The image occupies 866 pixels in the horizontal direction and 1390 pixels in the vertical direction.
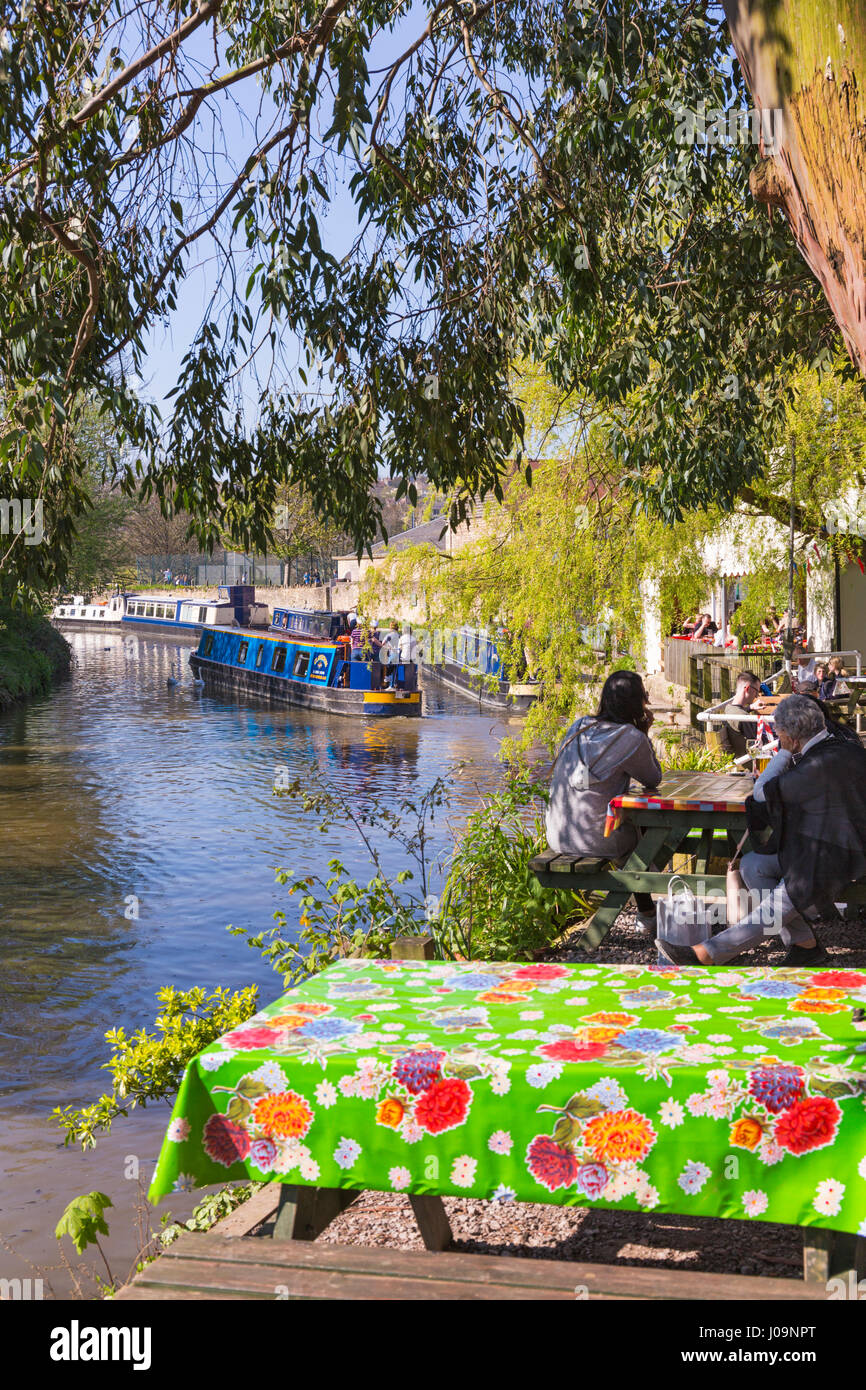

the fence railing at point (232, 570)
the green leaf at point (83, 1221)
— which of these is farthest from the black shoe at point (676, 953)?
the fence railing at point (232, 570)

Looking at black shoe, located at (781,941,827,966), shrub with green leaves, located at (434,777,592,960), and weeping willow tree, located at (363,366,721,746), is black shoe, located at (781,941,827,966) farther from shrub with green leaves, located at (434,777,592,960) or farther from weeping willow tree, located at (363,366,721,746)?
weeping willow tree, located at (363,366,721,746)

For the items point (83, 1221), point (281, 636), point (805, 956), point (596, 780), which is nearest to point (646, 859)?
point (596, 780)

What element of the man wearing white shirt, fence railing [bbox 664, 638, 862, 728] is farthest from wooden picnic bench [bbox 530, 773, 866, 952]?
the man wearing white shirt

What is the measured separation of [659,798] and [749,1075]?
366 cm

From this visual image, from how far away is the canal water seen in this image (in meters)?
7.22

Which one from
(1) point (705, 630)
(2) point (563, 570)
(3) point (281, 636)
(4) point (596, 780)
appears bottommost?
(4) point (596, 780)

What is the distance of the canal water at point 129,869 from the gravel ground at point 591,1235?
6.39 ft

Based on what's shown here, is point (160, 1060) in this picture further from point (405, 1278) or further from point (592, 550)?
point (592, 550)

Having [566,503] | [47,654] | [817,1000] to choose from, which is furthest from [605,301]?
[47,654]

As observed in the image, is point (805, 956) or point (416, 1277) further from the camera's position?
point (805, 956)

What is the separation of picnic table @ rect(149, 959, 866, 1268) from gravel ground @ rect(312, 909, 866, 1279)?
729mm

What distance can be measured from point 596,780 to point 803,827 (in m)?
1.25

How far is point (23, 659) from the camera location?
3738cm

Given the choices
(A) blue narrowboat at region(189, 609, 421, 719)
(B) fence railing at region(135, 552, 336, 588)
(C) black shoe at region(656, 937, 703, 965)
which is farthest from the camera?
(B) fence railing at region(135, 552, 336, 588)
